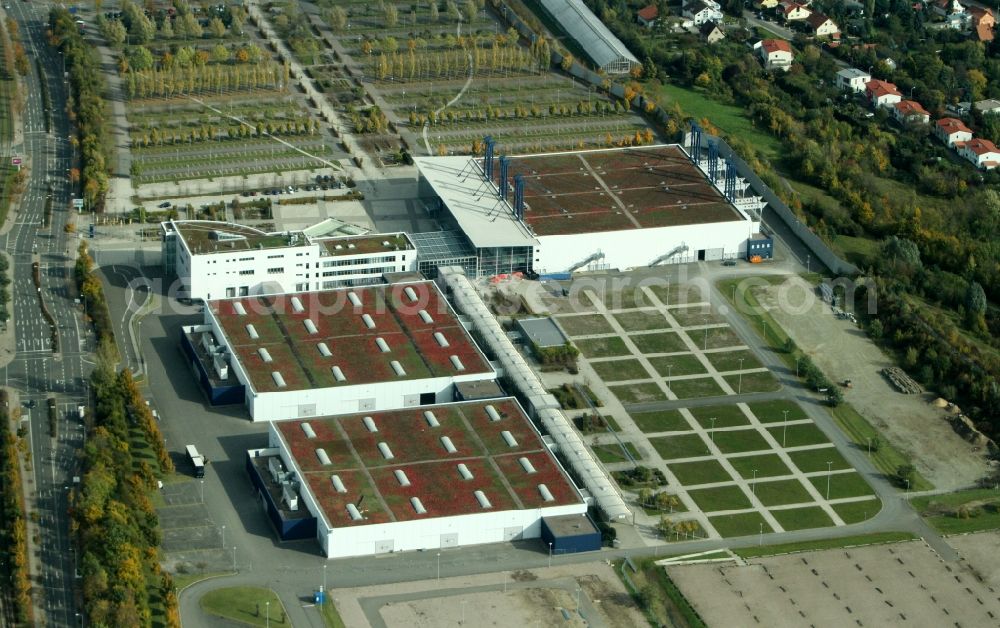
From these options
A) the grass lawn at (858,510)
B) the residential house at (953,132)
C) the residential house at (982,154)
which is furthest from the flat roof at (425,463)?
the residential house at (953,132)

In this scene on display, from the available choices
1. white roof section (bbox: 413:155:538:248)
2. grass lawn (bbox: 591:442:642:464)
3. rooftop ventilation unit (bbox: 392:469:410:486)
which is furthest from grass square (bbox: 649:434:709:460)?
white roof section (bbox: 413:155:538:248)

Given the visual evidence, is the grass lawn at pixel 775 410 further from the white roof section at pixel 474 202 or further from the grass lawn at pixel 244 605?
the grass lawn at pixel 244 605

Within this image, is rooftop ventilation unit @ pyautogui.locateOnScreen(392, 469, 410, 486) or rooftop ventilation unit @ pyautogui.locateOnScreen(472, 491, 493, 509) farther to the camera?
rooftop ventilation unit @ pyautogui.locateOnScreen(392, 469, 410, 486)

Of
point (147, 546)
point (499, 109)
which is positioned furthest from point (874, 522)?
point (499, 109)

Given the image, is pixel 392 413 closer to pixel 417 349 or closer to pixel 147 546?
pixel 417 349

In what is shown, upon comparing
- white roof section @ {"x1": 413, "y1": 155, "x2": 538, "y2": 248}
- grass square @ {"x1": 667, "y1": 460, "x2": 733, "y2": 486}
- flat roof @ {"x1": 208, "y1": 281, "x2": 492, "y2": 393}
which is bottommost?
grass square @ {"x1": 667, "y1": 460, "x2": 733, "y2": 486}

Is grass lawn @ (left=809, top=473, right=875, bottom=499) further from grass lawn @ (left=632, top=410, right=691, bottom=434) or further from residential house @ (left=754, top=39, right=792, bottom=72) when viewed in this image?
residential house @ (left=754, top=39, right=792, bottom=72)
